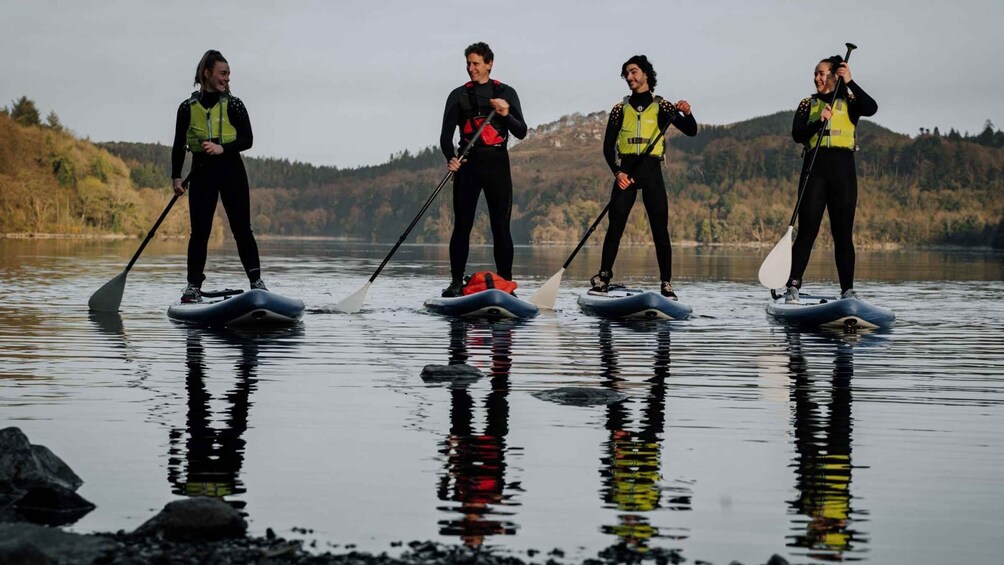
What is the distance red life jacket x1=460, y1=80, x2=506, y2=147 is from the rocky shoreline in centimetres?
1091

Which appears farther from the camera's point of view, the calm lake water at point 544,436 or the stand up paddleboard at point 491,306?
the stand up paddleboard at point 491,306

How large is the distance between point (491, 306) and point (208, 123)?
375cm

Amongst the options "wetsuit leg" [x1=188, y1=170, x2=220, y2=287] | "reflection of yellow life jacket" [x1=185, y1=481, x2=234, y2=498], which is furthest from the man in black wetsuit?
"reflection of yellow life jacket" [x1=185, y1=481, x2=234, y2=498]

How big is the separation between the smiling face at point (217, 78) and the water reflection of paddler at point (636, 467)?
6.49m

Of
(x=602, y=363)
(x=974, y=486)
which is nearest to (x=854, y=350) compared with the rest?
(x=602, y=363)

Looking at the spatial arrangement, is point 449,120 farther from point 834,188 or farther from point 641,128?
point 834,188

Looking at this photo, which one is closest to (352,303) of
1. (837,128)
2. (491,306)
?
(491,306)

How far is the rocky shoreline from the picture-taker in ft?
13.9

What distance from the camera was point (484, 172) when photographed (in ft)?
51.1

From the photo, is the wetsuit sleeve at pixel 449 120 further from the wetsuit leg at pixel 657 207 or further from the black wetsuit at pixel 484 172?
the wetsuit leg at pixel 657 207

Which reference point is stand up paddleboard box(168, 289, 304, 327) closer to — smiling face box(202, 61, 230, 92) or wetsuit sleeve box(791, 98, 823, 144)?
smiling face box(202, 61, 230, 92)

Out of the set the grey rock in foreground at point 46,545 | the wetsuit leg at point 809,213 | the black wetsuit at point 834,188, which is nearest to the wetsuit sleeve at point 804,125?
the black wetsuit at point 834,188

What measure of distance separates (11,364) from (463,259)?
22.8 ft

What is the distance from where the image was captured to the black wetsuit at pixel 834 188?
1446 centimetres
